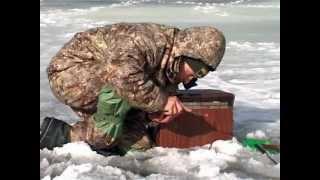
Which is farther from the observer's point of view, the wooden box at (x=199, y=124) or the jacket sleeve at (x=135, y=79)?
the wooden box at (x=199, y=124)

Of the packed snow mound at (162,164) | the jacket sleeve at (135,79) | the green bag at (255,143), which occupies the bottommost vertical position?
the packed snow mound at (162,164)

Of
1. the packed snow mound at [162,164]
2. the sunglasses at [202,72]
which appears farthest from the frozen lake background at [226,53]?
the sunglasses at [202,72]

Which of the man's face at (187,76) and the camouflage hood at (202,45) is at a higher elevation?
the camouflage hood at (202,45)

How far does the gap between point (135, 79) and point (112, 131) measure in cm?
17

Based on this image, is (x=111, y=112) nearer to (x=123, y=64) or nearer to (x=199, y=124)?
(x=123, y=64)

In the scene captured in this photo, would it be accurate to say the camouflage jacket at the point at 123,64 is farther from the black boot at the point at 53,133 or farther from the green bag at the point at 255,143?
the green bag at the point at 255,143

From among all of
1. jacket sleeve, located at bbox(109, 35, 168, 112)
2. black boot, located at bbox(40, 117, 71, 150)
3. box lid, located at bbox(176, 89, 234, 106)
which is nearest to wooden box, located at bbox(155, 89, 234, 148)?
box lid, located at bbox(176, 89, 234, 106)

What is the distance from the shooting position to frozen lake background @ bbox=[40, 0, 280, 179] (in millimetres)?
2363

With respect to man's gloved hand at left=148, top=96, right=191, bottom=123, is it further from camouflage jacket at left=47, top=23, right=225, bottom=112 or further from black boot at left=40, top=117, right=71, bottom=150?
black boot at left=40, top=117, right=71, bottom=150

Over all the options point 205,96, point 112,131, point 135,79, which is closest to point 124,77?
point 135,79

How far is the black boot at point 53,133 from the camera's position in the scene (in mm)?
2391

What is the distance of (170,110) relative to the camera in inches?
92.6

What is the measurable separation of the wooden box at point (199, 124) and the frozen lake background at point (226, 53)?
4cm
